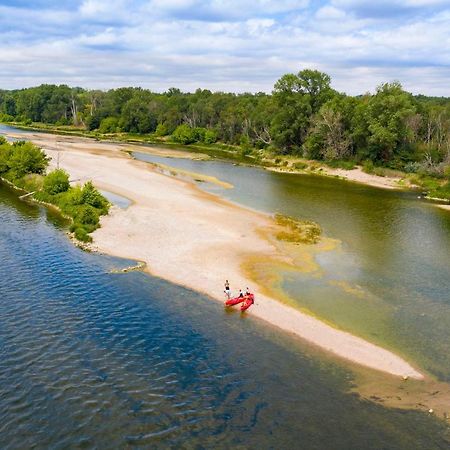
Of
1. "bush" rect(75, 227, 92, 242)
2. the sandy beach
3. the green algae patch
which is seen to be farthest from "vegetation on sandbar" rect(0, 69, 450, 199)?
"bush" rect(75, 227, 92, 242)

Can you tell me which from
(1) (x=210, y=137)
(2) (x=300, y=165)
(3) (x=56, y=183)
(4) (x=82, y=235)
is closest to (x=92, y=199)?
(4) (x=82, y=235)

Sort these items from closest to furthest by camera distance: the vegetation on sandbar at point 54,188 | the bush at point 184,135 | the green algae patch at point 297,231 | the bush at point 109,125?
1. the green algae patch at point 297,231
2. the vegetation on sandbar at point 54,188
3. the bush at point 184,135
4. the bush at point 109,125

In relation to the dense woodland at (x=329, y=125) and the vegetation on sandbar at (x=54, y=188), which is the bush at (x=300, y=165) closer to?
the dense woodland at (x=329, y=125)

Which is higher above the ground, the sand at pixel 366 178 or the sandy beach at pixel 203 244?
the sand at pixel 366 178

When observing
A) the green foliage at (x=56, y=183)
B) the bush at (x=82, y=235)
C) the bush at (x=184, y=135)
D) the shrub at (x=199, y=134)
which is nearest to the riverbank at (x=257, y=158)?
the bush at (x=184, y=135)

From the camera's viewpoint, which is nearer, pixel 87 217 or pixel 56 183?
pixel 87 217

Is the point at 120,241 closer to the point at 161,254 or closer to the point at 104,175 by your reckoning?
the point at 161,254

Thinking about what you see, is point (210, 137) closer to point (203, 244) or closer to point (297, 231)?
point (297, 231)
